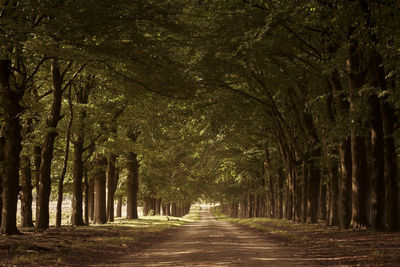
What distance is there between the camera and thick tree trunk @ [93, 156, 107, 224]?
3403cm

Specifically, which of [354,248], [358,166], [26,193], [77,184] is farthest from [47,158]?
[358,166]

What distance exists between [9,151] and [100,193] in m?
17.6

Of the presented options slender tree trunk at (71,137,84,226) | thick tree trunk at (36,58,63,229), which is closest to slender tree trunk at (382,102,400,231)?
thick tree trunk at (36,58,63,229)

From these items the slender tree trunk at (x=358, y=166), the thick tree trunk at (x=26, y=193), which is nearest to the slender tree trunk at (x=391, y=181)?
the slender tree trunk at (x=358, y=166)

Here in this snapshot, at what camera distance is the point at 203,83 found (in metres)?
25.2

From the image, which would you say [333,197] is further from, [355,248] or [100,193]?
[100,193]

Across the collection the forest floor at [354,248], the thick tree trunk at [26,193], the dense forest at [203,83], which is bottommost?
the forest floor at [354,248]

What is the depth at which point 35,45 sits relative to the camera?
13.7 metres

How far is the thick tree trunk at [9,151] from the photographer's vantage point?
17391 millimetres

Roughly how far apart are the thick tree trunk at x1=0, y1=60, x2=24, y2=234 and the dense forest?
0.14ft

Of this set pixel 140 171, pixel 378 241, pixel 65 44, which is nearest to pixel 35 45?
pixel 65 44

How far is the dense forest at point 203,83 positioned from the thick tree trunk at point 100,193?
5.5 inches

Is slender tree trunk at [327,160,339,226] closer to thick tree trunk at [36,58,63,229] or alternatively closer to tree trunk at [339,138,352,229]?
tree trunk at [339,138,352,229]

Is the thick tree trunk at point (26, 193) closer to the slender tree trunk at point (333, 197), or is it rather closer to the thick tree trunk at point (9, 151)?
the thick tree trunk at point (9, 151)
